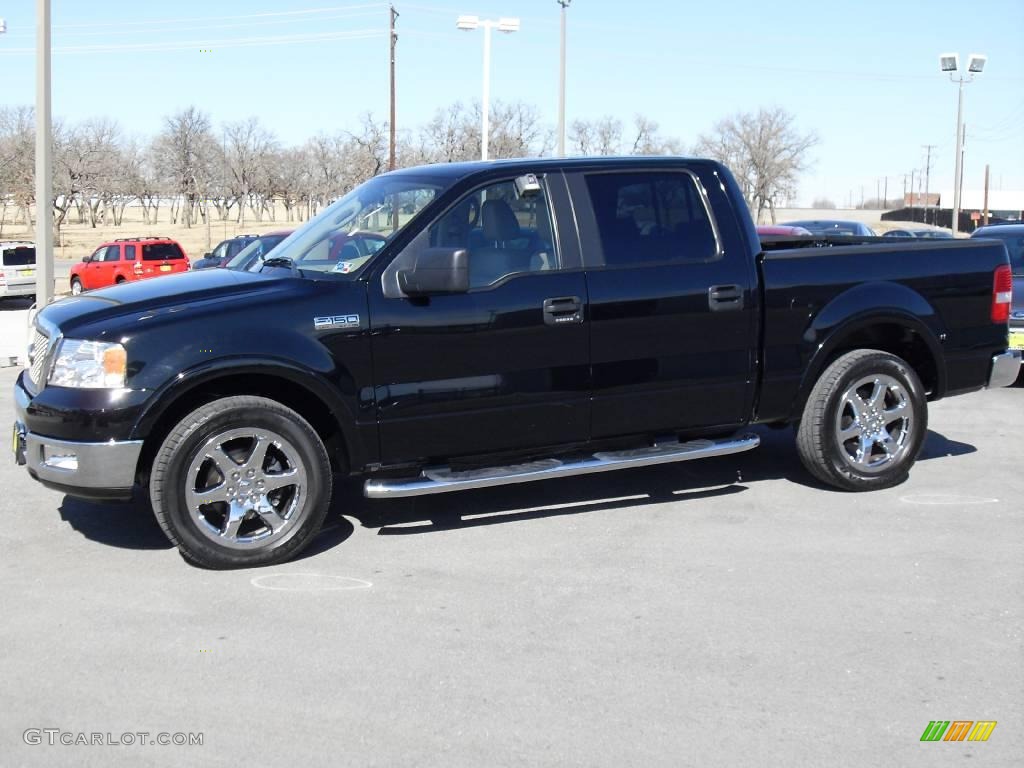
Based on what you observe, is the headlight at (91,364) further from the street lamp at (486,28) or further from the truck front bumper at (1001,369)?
the street lamp at (486,28)

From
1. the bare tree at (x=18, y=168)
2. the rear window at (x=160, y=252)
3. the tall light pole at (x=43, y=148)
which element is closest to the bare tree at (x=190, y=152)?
the bare tree at (x=18, y=168)

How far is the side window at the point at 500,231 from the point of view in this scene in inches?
231

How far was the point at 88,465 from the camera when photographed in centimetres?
519

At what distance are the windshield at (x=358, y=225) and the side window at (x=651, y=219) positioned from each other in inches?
36.1

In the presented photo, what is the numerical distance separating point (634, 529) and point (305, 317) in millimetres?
2113

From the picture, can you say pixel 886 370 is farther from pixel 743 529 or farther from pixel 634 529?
pixel 634 529

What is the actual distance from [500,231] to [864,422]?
2.62 m

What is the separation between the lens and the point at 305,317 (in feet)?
17.9

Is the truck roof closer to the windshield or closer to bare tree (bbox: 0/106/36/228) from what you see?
the windshield

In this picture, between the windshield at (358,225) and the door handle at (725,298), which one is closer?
the windshield at (358,225)

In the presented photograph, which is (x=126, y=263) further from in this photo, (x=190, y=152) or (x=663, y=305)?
(x=190, y=152)

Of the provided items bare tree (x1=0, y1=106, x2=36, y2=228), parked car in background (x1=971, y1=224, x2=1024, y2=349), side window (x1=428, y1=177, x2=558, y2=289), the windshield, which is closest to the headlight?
the windshield

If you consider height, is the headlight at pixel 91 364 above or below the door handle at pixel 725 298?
below

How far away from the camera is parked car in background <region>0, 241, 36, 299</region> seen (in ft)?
86.6
